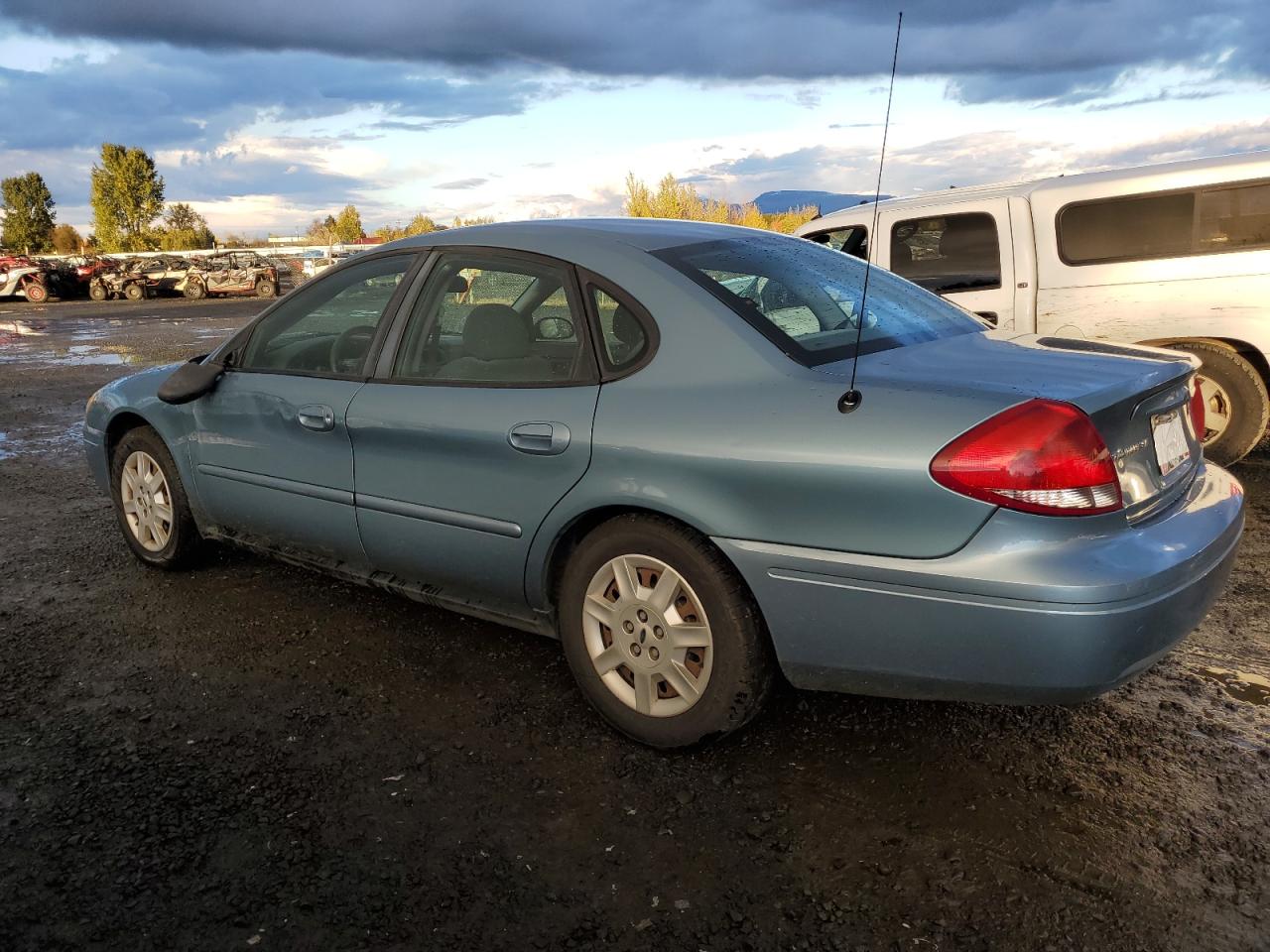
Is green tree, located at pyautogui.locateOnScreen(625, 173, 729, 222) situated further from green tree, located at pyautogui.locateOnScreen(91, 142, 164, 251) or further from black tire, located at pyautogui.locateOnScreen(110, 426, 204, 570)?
green tree, located at pyautogui.locateOnScreen(91, 142, 164, 251)

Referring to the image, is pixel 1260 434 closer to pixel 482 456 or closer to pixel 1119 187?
pixel 1119 187

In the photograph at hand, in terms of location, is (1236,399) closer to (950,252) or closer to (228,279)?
(950,252)

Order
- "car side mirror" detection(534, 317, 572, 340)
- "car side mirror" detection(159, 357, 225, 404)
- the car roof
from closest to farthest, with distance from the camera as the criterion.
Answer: "car side mirror" detection(534, 317, 572, 340)
the car roof
"car side mirror" detection(159, 357, 225, 404)

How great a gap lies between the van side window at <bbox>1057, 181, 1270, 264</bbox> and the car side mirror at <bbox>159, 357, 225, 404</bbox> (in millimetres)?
5275

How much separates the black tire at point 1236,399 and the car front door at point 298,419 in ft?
16.1

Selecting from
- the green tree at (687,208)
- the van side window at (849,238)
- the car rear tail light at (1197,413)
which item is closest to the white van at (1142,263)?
the van side window at (849,238)

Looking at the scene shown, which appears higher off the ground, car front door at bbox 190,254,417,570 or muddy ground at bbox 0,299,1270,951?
car front door at bbox 190,254,417,570

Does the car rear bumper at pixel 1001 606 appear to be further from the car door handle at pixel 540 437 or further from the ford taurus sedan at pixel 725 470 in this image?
the car door handle at pixel 540 437

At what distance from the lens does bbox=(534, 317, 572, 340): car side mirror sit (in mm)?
3166

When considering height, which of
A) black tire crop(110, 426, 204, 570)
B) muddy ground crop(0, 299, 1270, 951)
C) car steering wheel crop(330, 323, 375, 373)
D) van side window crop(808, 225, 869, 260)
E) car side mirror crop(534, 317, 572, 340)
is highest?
van side window crop(808, 225, 869, 260)

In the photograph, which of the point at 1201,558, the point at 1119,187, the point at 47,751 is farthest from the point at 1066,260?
the point at 47,751

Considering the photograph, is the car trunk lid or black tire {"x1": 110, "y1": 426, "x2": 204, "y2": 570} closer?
the car trunk lid

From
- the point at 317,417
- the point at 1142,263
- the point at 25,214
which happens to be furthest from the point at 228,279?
the point at 25,214

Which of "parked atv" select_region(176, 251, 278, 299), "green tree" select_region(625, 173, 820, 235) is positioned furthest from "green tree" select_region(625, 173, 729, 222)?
"parked atv" select_region(176, 251, 278, 299)
